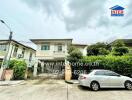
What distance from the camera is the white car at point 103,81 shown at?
9320 mm

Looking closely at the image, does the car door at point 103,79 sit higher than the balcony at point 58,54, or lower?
lower

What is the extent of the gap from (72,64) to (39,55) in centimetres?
890

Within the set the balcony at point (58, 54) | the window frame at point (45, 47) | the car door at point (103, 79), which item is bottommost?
the car door at point (103, 79)

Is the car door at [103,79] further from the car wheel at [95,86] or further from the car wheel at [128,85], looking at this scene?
the car wheel at [128,85]

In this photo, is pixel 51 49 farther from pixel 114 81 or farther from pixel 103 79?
pixel 114 81

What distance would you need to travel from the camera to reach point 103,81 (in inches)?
371

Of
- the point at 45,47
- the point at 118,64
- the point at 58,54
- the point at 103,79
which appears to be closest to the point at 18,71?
the point at 45,47

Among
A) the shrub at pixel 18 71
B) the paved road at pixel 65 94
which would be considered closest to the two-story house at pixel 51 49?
the shrub at pixel 18 71

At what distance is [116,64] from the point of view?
44.3 ft

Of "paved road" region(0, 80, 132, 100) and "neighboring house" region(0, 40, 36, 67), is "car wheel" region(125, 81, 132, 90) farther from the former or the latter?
"neighboring house" region(0, 40, 36, 67)

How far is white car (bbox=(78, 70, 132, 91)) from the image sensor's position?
9.32 meters

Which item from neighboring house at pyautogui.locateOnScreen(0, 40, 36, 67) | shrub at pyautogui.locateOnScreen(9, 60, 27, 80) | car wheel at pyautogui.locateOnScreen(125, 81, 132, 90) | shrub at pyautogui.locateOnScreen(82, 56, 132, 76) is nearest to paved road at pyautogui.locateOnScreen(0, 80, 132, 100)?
car wheel at pyautogui.locateOnScreen(125, 81, 132, 90)

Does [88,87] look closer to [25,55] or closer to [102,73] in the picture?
[102,73]

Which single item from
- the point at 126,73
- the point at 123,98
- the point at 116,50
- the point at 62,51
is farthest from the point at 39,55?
the point at 123,98
